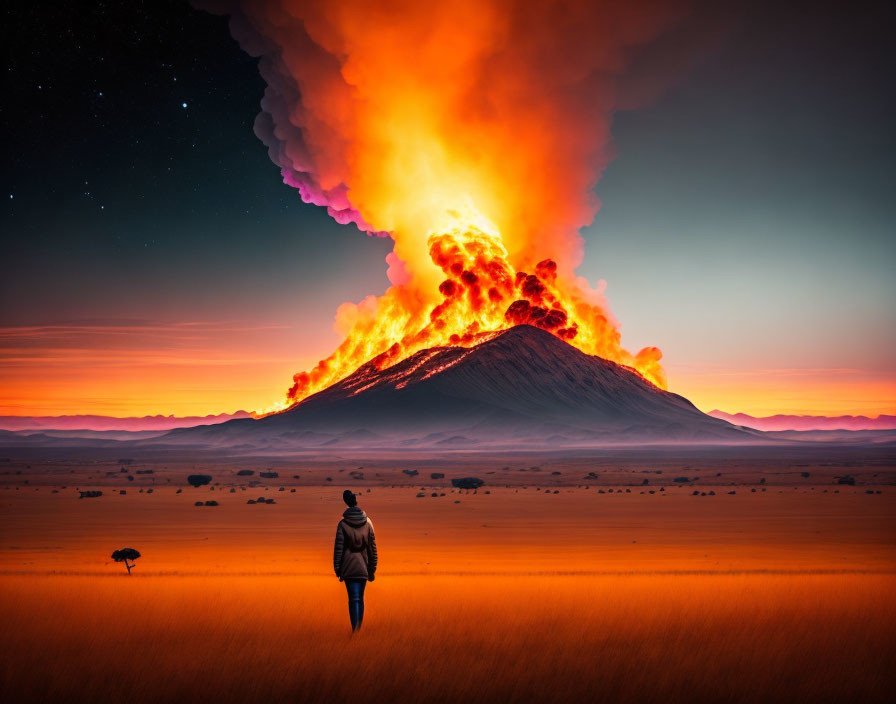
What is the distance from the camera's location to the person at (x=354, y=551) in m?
15.7

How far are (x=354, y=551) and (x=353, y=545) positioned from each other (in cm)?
11

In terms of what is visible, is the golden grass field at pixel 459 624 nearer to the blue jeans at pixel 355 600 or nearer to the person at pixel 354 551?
the blue jeans at pixel 355 600

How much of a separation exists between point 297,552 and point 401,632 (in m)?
26.1

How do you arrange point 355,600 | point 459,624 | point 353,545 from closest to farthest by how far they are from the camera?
point 353,545 → point 355,600 → point 459,624

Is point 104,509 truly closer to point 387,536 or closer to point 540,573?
point 387,536

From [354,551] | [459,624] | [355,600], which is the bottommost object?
[459,624]

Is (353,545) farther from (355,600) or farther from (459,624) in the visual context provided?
(459,624)

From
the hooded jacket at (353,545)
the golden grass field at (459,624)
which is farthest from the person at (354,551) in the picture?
the golden grass field at (459,624)

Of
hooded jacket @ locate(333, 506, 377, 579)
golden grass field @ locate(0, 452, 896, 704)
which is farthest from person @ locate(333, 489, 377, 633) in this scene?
golden grass field @ locate(0, 452, 896, 704)

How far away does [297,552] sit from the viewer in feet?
135

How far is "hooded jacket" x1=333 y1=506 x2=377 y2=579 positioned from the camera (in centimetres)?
1573

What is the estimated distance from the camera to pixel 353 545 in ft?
51.7

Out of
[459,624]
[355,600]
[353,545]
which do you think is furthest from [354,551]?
[459,624]

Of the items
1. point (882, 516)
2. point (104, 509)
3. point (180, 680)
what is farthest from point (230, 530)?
point (180, 680)
